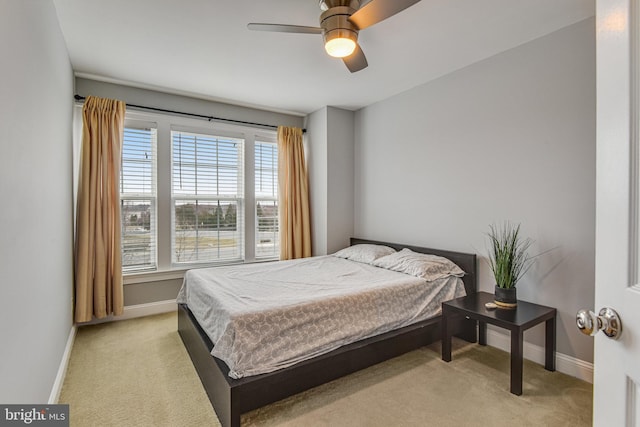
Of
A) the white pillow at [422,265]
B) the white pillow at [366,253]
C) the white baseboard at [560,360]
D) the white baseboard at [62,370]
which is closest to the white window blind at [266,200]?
the white pillow at [366,253]

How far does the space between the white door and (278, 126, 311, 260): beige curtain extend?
367 centimetres

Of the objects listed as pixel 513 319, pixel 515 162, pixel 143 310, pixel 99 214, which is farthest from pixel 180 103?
pixel 513 319

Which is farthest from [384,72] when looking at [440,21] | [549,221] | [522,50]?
[549,221]

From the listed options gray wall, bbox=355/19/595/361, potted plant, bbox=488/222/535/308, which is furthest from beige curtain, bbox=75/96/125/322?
potted plant, bbox=488/222/535/308

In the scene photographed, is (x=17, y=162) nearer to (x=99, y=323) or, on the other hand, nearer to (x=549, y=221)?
(x=99, y=323)

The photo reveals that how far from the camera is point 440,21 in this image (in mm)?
2283

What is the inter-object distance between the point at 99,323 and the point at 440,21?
423 centimetres

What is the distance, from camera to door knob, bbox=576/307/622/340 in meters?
0.76

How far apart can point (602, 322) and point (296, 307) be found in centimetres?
157

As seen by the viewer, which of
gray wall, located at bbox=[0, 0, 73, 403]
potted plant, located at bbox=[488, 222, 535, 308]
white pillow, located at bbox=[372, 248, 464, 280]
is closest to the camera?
gray wall, located at bbox=[0, 0, 73, 403]

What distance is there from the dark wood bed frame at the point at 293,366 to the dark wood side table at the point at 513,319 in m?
0.16

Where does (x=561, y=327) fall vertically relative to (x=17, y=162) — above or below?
below

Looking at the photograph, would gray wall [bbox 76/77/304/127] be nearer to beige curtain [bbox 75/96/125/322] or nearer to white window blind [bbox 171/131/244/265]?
beige curtain [bbox 75/96/125/322]

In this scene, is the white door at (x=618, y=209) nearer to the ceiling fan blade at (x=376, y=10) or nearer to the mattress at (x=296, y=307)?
the ceiling fan blade at (x=376, y=10)
